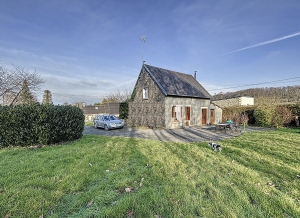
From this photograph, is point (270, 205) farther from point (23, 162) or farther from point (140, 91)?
point (140, 91)

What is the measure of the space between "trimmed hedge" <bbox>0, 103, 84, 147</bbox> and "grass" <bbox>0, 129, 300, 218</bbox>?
155 centimetres

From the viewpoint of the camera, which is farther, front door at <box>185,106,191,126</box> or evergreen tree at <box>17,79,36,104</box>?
front door at <box>185,106,191,126</box>

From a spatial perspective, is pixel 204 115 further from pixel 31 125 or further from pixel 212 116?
pixel 31 125

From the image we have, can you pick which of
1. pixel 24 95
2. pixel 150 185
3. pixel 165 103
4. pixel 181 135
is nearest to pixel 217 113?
pixel 165 103

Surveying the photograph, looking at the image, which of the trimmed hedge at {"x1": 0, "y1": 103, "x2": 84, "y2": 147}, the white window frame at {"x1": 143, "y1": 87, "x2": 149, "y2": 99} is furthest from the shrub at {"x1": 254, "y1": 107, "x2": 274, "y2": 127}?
the trimmed hedge at {"x1": 0, "y1": 103, "x2": 84, "y2": 147}

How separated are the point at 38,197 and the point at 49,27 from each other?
10850mm

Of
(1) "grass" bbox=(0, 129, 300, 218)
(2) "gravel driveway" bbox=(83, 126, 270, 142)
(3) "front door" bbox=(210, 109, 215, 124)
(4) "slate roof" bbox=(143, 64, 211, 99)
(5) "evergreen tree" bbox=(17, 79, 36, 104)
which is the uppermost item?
(4) "slate roof" bbox=(143, 64, 211, 99)

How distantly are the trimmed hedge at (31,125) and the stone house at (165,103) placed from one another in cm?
882

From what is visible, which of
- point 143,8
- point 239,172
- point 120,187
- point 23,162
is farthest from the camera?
point 143,8

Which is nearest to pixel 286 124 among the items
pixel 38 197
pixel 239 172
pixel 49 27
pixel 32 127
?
pixel 239 172

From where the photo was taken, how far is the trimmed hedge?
6.54 m

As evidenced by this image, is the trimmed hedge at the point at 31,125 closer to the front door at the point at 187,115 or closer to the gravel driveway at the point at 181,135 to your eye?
the gravel driveway at the point at 181,135

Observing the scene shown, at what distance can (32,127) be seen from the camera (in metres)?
6.76

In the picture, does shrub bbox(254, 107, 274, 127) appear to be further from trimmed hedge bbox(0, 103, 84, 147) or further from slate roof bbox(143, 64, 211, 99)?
trimmed hedge bbox(0, 103, 84, 147)
